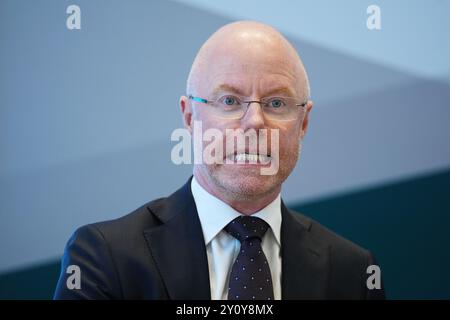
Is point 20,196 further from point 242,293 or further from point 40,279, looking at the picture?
point 242,293

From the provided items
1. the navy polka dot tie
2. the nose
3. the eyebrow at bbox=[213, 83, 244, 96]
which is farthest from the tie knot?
the eyebrow at bbox=[213, 83, 244, 96]

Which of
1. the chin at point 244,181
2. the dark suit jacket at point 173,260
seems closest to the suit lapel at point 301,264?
the dark suit jacket at point 173,260

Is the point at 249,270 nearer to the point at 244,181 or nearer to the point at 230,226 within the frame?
the point at 230,226

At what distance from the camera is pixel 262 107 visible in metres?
2.04

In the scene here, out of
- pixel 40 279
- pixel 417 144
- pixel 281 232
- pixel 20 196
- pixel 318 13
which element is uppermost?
pixel 318 13

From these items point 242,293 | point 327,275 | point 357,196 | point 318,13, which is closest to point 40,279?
point 242,293

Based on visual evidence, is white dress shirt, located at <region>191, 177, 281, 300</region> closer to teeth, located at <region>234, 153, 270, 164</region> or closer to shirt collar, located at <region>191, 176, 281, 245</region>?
shirt collar, located at <region>191, 176, 281, 245</region>

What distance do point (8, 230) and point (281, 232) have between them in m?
1.10

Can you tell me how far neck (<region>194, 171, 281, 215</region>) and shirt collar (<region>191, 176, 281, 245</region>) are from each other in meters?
0.01

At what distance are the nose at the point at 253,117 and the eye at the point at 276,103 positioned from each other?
59 millimetres

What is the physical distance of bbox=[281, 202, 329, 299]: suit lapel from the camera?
2057 mm

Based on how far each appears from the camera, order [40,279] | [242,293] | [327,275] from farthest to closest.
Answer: [40,279] < [327,275] < [242,293]

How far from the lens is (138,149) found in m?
2.41

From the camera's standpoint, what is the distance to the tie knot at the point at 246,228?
2.04 m
